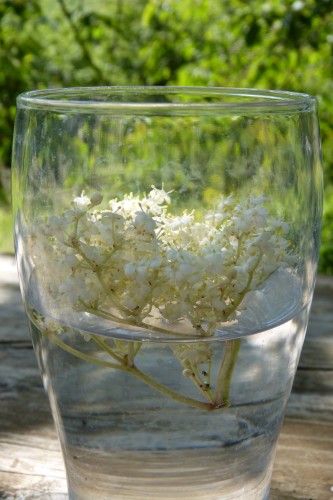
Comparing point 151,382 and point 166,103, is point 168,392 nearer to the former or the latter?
point 151,382

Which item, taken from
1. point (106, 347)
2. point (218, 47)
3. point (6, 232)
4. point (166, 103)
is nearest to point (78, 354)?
point (106, 347)

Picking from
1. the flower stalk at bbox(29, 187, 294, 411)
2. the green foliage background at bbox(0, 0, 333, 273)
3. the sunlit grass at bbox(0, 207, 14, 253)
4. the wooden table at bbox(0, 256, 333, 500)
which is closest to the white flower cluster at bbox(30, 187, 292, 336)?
the flower stalk at bbox(29, 187, 294, 411)

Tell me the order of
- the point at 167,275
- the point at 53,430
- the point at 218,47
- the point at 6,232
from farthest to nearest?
1. the point at 6,232
2. the point at 218,47
3. the point at 53,430
4. the point at 167,275

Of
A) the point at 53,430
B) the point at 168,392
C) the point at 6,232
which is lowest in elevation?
the point at 6,232

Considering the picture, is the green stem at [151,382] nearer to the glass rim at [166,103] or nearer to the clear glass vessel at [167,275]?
the clear glass vessel at [167,275]

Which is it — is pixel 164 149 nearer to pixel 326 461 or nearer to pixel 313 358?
pixel 326 461

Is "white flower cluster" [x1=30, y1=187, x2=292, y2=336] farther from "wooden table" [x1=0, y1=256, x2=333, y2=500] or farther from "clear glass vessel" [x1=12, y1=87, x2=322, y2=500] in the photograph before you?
Answer: "wooden table" [x1=0, y1=256, x2=333, y2=500]

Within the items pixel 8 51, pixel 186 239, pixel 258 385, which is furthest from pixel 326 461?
pixel 8 51

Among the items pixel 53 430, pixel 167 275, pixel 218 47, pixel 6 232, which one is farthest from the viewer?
pixel 6 232
